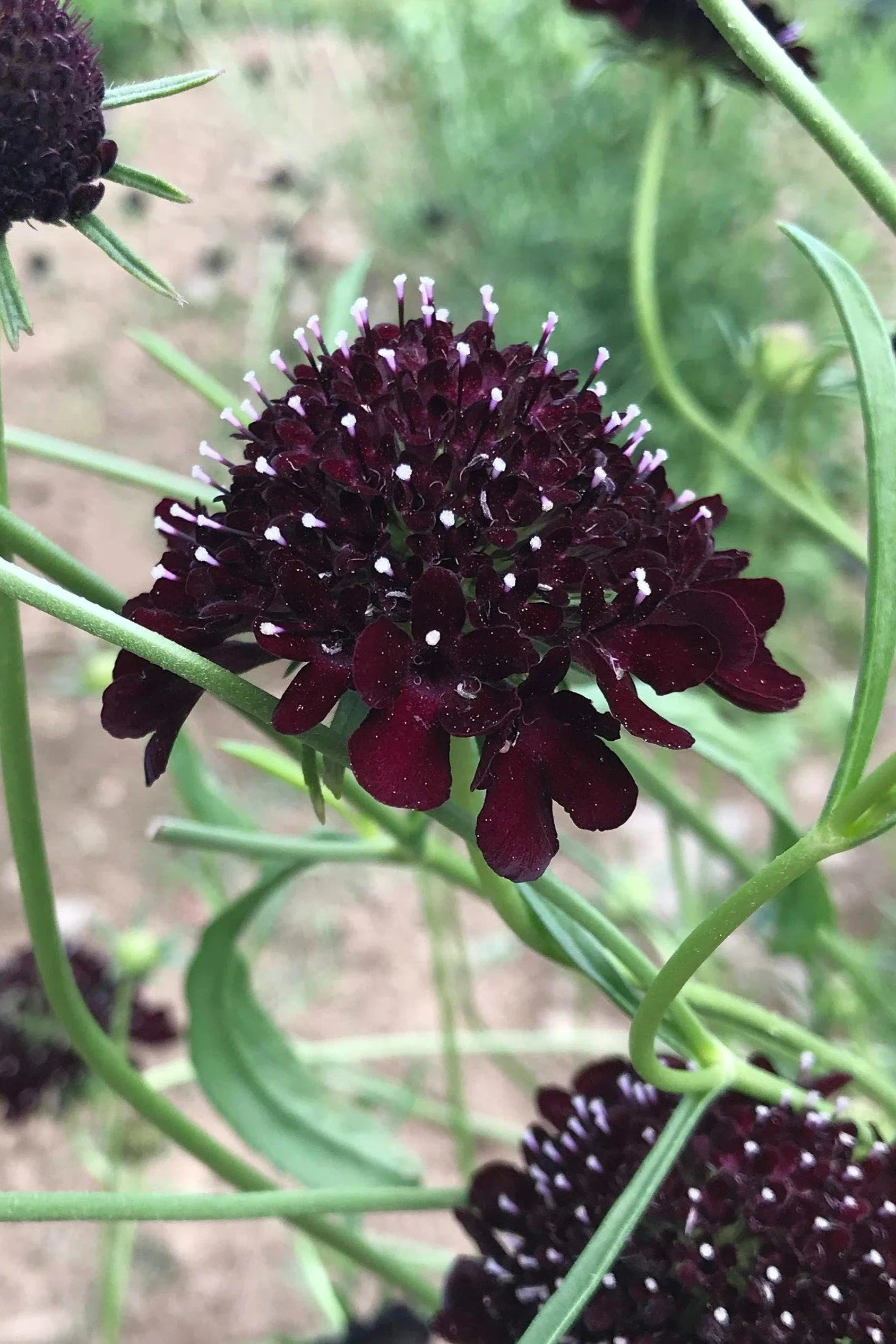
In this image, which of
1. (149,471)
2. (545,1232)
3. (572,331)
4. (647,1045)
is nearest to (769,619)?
(647,1045)

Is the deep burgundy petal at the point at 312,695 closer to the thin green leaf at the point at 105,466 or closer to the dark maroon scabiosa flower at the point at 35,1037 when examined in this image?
the thin green leaf at the point at 105,466

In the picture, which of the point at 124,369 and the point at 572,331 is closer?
the point at 572,331

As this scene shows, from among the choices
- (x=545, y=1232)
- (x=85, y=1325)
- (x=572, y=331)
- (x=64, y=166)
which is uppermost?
(x=572, y=331)

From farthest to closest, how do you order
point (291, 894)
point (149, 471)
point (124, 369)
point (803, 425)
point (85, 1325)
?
point (124, 369), point (291, 894), point (85, 1325), point (803, 425), point (149, 471)

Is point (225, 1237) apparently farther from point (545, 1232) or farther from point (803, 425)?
point (803, 425)

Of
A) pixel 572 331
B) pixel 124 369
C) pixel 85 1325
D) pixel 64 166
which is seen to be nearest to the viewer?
pixel 64 166

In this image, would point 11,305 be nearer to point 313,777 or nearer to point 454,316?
point 313,777

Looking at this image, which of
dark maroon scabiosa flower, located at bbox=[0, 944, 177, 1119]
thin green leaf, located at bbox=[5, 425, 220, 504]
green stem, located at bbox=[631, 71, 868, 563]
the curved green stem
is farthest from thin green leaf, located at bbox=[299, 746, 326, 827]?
dark maroon scabiosa flower, located at bbox=[0, 944, 177, 1119]

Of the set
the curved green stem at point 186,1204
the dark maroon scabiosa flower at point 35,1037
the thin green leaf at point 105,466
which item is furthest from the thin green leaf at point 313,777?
the dark maroon scabiosa flower at point 35,1037

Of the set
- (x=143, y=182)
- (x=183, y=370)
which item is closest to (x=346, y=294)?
(x=183, y=370)
